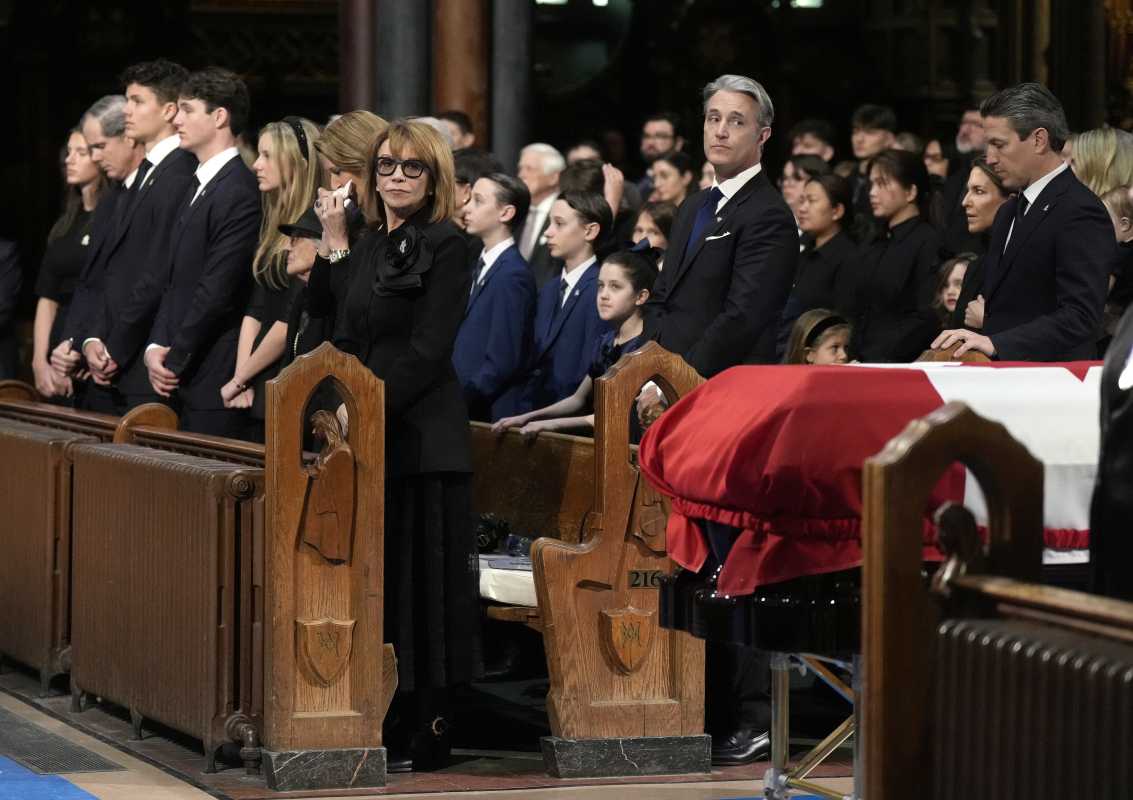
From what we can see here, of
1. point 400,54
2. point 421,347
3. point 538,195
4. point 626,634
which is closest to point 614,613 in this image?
point 626,634

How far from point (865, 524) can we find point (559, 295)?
4.71 m

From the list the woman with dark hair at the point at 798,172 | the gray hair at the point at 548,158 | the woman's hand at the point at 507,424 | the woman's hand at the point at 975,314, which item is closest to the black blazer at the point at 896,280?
the woman with dark hair at the point at 798,172

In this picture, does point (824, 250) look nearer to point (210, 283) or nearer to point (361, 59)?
point (210, 283)

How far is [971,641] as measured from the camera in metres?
2.81

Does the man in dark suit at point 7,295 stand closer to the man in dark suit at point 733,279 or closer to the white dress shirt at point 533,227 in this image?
the white dress shirt at point 533,227

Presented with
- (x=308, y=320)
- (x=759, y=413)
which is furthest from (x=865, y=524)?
(x=308, y=320)

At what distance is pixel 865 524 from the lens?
2.93m

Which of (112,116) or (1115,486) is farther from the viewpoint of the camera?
(112,116)

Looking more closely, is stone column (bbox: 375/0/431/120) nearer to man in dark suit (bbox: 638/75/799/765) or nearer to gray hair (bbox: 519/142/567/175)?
gray hair (bbox: 519/142/567/175)

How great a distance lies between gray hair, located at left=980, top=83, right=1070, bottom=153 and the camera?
5.51 m

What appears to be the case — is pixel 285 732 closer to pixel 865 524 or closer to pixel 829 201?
pixel 865 524

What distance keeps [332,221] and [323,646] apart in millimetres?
1201

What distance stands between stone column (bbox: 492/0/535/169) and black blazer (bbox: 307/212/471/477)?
441 centimetres

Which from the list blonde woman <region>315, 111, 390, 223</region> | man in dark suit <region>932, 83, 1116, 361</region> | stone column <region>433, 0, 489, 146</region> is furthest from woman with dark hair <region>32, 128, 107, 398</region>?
man in dark suit <region>932, 83, 1116, 361</region>
